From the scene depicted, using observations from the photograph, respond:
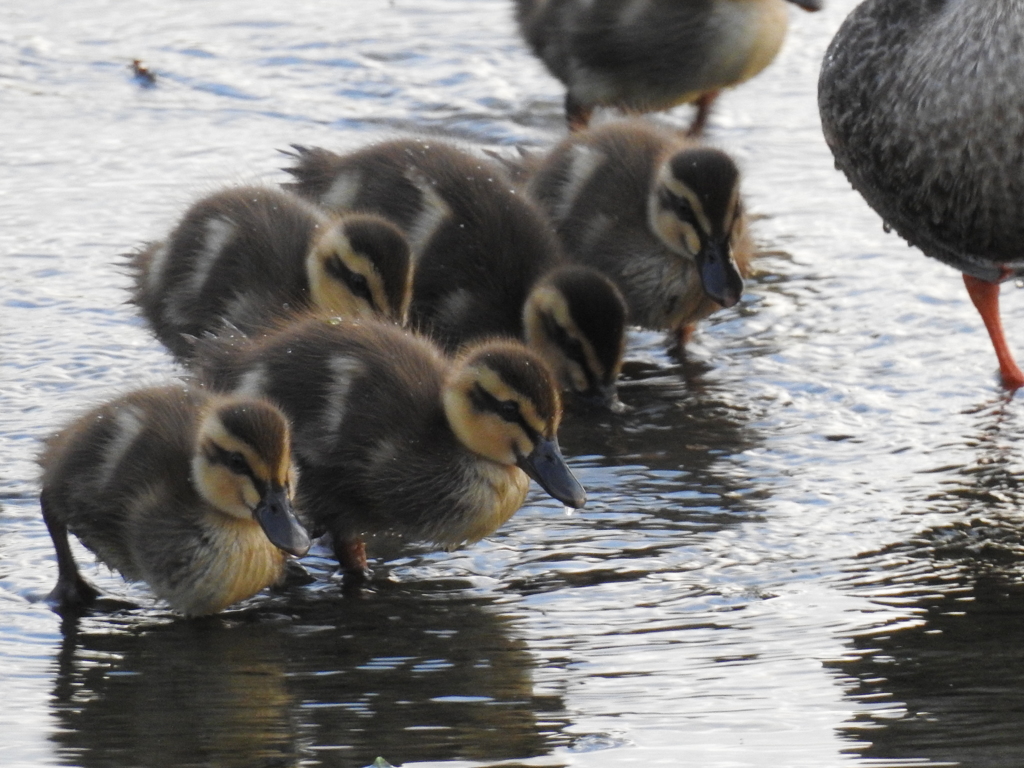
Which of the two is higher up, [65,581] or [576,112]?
[576,112]

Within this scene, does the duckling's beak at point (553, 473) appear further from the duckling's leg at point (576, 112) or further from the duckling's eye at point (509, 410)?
the duckling's leg at point (576, 112)

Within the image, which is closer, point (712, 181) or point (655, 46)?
point (712, 181)

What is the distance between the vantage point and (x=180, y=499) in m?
3.14

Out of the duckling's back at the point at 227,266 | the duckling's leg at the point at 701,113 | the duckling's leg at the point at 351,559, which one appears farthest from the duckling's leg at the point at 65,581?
the duckling's leg at the point at 701,113

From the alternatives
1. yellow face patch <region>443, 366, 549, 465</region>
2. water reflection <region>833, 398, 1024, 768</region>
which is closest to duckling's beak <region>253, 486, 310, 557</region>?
yellow face patch <region>443, 366, 549, 465</region>

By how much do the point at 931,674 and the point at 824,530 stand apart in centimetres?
64

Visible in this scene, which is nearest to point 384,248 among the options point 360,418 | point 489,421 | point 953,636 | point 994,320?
point 360,418

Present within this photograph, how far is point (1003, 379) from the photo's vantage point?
402 cm

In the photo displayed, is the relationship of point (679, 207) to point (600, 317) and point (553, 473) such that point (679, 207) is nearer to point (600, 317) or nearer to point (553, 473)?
point (600, 317)

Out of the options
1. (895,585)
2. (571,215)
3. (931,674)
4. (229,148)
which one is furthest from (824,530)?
(229,148)

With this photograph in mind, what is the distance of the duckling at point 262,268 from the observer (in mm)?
3932

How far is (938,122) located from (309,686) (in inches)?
68.6

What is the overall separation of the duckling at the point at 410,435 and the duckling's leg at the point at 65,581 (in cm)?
44

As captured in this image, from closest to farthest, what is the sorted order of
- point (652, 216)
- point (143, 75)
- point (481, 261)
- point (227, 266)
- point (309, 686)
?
1. point (309, 686)
2. point (227, 266)
3. point (481, 261)
4. point (652, 216)
5. point (143, 75)
